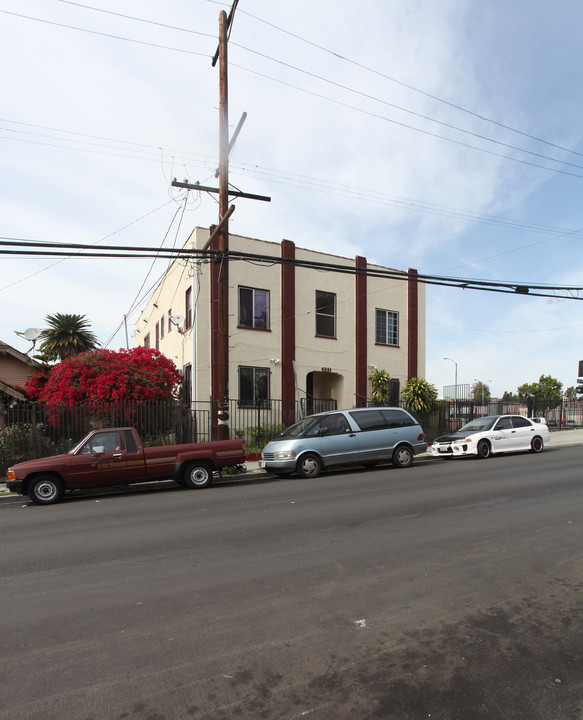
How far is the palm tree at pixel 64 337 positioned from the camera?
29.3m

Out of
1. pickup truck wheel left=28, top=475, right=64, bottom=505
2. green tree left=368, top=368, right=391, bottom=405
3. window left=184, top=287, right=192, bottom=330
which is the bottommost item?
pickup truck wheel left=28, top=475, right=64, bottom=505

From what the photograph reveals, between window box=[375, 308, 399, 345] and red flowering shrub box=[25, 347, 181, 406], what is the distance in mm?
10136

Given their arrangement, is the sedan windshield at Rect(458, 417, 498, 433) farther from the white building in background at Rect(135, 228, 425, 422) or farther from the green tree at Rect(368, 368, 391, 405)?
the white building in background at Rect(135, 228, 425, 422)

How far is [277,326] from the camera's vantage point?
20734 mm

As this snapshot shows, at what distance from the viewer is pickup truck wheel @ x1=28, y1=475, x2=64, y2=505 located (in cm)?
1035

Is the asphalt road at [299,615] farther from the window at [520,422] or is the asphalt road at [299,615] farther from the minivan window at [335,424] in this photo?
the window at [520,422]

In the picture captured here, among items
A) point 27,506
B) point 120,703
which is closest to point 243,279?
point 27,506

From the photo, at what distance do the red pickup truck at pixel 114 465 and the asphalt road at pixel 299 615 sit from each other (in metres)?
2.42

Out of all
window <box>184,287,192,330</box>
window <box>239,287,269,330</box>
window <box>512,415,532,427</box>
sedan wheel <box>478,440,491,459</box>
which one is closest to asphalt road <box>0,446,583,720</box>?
sedan wheel <box>478,440,491,459</box>

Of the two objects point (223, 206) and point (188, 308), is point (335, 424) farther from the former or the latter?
point (188, 308)

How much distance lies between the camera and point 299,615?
4.15 m

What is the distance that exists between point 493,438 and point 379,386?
266 inches

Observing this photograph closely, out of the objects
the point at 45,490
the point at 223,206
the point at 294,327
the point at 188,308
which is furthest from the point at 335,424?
the point at 188,308

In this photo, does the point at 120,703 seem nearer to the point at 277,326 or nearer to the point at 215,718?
the point at 215,718
